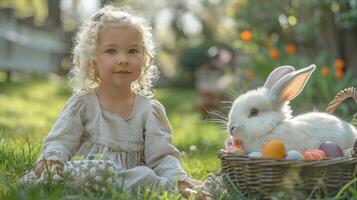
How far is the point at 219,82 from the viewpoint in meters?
9.17

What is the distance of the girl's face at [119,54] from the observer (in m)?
3.15

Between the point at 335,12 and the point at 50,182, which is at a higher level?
the point at 335,12

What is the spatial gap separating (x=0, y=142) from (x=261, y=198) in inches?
73.0

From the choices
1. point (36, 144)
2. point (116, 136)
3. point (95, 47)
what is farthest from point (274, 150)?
point (36, 144)

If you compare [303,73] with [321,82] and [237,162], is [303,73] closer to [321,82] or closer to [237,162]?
[237,162]

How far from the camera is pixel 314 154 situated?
2574 mm

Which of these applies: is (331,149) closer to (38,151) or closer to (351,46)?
(38,151)

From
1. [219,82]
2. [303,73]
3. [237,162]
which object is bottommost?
[219,82]

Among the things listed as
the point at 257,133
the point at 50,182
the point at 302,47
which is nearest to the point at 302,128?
the point at 257,133

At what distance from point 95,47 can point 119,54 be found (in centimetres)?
19

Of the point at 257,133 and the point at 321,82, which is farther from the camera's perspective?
the point at 321,82

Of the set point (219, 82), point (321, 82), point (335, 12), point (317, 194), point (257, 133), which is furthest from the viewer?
point (219, 82)

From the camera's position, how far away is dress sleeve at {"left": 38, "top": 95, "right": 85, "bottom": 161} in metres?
3.07

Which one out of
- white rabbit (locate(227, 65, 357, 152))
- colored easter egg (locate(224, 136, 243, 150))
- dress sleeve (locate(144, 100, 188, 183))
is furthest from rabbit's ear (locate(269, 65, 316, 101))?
dress sleeve (locate(144, 100, 188, 183))
